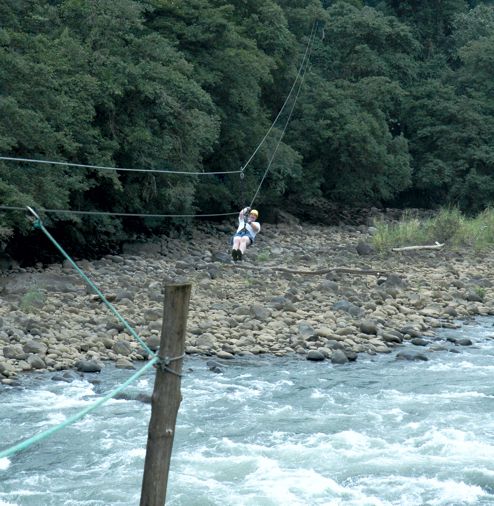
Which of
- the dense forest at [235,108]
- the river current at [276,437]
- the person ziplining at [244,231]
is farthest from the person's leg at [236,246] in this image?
the river current at [276,437]

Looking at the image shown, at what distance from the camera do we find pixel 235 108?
93.4ft

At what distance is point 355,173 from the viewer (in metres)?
33.9

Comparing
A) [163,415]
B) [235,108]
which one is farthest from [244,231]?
[235,108]

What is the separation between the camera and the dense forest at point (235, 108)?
2016cm

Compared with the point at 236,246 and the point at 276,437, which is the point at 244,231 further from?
the point at 276,437

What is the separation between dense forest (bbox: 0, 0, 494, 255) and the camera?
66.1 feet

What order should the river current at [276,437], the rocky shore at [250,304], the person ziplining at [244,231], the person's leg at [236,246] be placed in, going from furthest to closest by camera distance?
the person's leg at [236,246]
the person ziplining at [244,231]
the rocky shore at [250,304]
the river current at [276,437]

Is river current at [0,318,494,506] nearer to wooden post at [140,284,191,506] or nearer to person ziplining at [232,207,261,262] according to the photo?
wooden post at [140,284,191,506]

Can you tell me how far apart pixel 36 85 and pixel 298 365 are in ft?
30.2

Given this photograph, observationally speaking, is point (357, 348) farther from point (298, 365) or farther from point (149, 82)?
point (149, 82)

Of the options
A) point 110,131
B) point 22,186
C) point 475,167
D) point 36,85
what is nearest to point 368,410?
point 22,186

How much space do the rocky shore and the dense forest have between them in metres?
1.87

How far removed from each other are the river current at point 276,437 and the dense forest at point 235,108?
730cm

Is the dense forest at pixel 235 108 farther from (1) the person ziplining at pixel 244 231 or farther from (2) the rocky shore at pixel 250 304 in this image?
(1) the person ziplining at pixel 244 231
